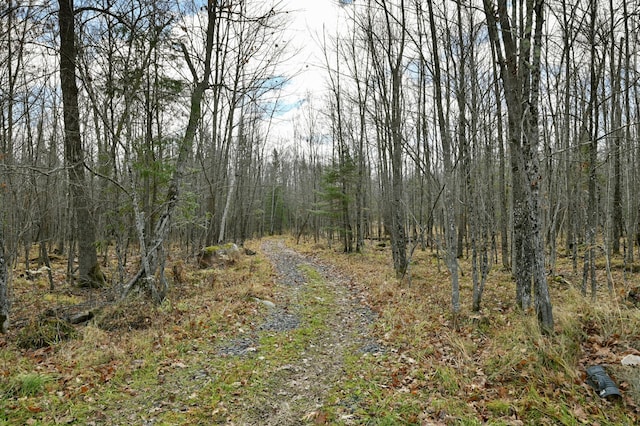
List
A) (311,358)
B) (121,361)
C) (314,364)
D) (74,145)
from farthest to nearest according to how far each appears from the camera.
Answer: (74,145)
(311,358)
(314,364)
(121,361)

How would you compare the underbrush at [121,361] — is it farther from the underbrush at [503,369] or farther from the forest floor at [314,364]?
the underbrush at [503,369]

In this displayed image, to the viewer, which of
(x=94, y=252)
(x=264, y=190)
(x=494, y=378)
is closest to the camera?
(x=494, y=378)

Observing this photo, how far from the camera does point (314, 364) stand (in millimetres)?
5098

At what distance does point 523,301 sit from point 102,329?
310 inches

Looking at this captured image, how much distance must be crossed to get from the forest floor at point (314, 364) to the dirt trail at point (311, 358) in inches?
0.9

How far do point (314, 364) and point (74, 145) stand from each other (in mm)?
8450

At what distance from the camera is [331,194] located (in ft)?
64.5

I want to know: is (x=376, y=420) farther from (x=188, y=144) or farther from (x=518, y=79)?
(x=188, y=144)

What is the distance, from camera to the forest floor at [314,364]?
371 cm

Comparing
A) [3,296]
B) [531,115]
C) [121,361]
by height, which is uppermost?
[531,115]

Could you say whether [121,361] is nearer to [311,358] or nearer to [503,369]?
[311,358]

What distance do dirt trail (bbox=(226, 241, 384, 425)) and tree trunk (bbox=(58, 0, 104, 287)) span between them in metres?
5.44

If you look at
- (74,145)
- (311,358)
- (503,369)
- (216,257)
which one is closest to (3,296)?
(74,145)

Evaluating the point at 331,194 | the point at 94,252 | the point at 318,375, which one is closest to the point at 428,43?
the point at 318,375
